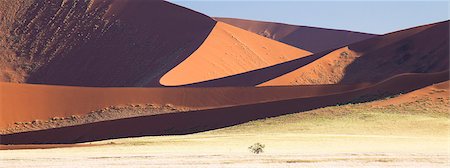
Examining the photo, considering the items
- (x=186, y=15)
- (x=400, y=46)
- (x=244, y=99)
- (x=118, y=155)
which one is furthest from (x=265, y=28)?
(x=118, y=155)

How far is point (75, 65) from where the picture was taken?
342 ft

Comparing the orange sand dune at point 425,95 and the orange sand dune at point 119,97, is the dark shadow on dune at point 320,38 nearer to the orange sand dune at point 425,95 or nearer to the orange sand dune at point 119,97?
the orange sand dune at point 119,97

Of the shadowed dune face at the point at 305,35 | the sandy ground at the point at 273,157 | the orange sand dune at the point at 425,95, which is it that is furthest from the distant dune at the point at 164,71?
the shadowed dune face at the point at 305,35

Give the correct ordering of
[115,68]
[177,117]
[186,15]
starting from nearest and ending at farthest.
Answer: [177,117] → [115,68] → [186,15]

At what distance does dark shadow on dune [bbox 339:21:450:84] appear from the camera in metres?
70.3

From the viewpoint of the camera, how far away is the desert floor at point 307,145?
930 inches

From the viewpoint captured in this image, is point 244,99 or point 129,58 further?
point 129,58

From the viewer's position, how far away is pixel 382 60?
7544 cm

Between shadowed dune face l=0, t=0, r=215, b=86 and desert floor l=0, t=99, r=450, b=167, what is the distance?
48449 mm

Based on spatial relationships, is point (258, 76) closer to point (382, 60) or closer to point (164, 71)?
point (382, 60)

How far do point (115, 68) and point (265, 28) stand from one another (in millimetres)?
87336

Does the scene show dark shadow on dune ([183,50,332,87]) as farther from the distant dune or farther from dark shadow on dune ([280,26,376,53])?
dark shadow on dune ([280,26,376,53])

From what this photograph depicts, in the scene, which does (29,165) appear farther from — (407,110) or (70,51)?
(70,51)

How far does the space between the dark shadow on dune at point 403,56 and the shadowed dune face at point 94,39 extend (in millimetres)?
24364
